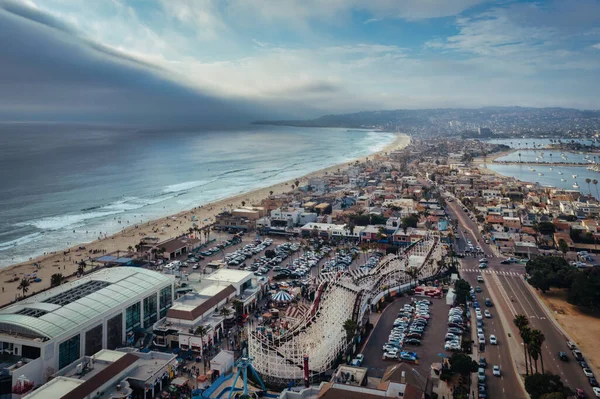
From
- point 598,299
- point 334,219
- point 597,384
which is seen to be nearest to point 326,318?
point 597,384

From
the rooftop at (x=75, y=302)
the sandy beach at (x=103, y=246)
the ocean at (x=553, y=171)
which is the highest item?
the ocean at (x=553, y=171)

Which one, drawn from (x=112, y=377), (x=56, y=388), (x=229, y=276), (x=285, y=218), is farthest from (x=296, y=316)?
(x=285, y=218)

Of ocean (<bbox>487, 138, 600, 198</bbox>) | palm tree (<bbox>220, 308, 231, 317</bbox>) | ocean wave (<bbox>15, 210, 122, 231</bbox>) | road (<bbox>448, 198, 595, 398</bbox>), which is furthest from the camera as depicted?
ocean (<bbox>487, 138, 600, 198</bbox>)

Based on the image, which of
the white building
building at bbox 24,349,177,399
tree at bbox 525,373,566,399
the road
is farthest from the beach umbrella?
the white building

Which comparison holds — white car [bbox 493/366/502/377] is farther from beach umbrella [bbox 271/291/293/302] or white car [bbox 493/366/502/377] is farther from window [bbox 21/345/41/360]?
window [bbox 21/345/41/360]

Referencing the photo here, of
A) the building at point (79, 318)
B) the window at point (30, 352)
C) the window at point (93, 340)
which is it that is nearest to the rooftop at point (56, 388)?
the building at point (79, 318)

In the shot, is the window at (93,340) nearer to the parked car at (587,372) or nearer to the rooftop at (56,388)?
the rooftop at (56,388)

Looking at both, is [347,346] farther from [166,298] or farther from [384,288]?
[166,298]
